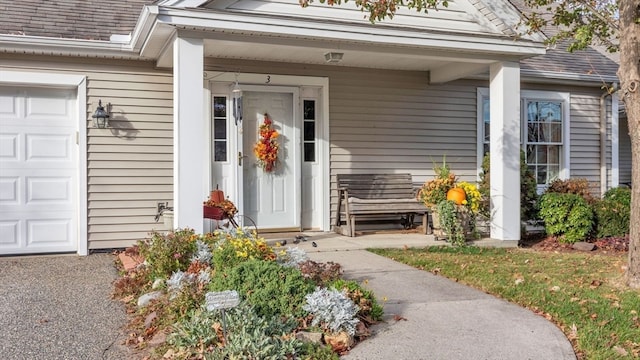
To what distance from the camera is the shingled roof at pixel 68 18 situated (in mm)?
7766

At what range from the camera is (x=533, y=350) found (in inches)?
162

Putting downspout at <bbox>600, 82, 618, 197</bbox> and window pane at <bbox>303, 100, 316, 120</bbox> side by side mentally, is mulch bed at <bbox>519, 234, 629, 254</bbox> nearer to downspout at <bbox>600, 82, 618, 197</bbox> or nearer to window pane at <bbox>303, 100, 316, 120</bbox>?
downspout at <bbox>600, 82, 618, 197</bbox>

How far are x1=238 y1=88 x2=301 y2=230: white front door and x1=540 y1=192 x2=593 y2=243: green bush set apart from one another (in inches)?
151

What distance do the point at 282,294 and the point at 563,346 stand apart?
2055 millimetres

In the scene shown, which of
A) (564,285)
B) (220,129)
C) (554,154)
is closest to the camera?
(564,285)

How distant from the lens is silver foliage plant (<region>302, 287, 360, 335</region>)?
4.06 meters

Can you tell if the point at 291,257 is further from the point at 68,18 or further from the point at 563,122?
the point at 563,122

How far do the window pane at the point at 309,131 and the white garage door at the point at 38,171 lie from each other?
3.39 meters

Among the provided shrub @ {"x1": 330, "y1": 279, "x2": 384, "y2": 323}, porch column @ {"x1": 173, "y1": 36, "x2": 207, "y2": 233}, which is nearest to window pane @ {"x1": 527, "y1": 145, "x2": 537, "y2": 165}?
porch column @ {"x1": 173, "y1": 36, "x2": 207, "y2": 233}

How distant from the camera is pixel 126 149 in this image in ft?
27.0

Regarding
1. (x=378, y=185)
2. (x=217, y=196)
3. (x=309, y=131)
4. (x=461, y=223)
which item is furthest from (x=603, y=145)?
(x=217, y=196)

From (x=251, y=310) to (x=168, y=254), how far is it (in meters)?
1.93

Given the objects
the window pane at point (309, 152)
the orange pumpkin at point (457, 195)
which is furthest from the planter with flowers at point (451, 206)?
the window pane at point (309, 152)

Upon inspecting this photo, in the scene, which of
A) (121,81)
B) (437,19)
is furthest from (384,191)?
(121,81)
